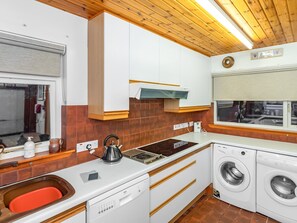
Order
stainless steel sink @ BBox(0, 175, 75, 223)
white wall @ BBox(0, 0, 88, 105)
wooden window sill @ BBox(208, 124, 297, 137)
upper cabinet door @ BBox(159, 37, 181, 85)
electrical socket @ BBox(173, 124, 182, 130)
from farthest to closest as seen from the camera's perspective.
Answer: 1. electrical socket @ BBox(173, 124, 182, 130)
2. wooden window sill @ BBox(208, 124, 297, 137)
3. upper cabinet door @ BBox(159, 37, 181, 85)
4. white wall @ BBox(0, 0, 88, 105)
5. stainless steel sink @ BBox(0, 175, 75, 223)

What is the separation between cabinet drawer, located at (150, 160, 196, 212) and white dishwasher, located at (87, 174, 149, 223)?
14cm

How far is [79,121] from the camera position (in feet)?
5.64

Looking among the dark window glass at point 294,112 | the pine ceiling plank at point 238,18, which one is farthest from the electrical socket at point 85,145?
the dark window glass at point 294,112

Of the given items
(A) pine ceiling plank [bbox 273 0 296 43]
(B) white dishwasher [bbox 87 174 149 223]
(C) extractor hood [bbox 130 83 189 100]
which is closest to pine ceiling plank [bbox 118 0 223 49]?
(C) extractor hood [bbox 130 83 189 100]

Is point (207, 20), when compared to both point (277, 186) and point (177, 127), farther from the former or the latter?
point (277, 186)

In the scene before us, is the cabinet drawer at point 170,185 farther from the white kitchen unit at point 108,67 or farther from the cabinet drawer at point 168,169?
the white kitchen unit at point 108,67

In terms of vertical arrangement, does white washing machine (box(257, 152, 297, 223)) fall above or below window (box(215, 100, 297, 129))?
below

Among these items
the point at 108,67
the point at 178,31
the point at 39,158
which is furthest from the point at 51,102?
the point at 178,31

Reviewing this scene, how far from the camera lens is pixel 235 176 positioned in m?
2.63

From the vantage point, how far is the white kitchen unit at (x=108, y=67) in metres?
1.58

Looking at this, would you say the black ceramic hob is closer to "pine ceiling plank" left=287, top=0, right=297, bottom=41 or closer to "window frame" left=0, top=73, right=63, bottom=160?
"window frame" left=0, top=73, right=63, bottom=160

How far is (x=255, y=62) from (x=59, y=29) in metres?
2.85

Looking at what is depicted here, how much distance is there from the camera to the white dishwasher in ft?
4.02

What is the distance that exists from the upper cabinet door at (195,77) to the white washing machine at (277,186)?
119cm
